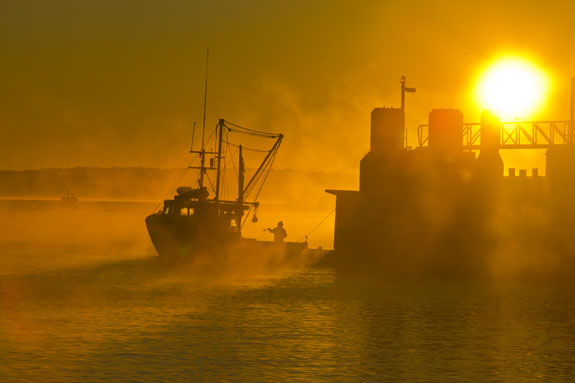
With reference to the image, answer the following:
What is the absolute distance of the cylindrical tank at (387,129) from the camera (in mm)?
72875

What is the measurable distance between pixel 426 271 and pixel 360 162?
10234 mm

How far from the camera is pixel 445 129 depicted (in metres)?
72.8

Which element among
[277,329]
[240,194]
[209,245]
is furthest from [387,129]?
[277,329]

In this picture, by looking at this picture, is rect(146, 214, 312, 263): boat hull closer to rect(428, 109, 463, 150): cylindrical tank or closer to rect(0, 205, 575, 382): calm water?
rect(0, 205, 575, 382): calm water

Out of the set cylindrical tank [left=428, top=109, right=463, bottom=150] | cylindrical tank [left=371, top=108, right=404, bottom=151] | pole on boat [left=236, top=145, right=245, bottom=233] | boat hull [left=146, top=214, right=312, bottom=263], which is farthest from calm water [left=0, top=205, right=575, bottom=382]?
cylindrical tank [left=428, top=109, right=463, bottom=150]

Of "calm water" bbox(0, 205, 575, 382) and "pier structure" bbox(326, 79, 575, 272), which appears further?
"pier structure" bbox(326, 79, 575, 272)

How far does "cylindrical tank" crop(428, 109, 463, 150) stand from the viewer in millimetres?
72625

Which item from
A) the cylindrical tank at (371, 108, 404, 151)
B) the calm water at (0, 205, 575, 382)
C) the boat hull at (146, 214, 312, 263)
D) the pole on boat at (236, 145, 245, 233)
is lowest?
the calm water at (0, 205, 575, 382)

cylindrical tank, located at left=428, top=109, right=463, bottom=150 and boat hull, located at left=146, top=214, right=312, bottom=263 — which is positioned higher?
cylindrical tank, located at left=428, top=109, right=463, bottom=150

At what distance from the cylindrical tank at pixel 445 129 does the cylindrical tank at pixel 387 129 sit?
266 cm

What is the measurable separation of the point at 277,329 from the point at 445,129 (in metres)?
34.2

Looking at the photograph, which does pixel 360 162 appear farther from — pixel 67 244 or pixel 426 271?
pixel 67 244

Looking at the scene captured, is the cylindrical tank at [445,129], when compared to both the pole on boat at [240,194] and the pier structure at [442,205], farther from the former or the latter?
the pole on boat at [240,194]

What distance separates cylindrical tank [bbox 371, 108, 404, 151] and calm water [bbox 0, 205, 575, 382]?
35.1 feet
